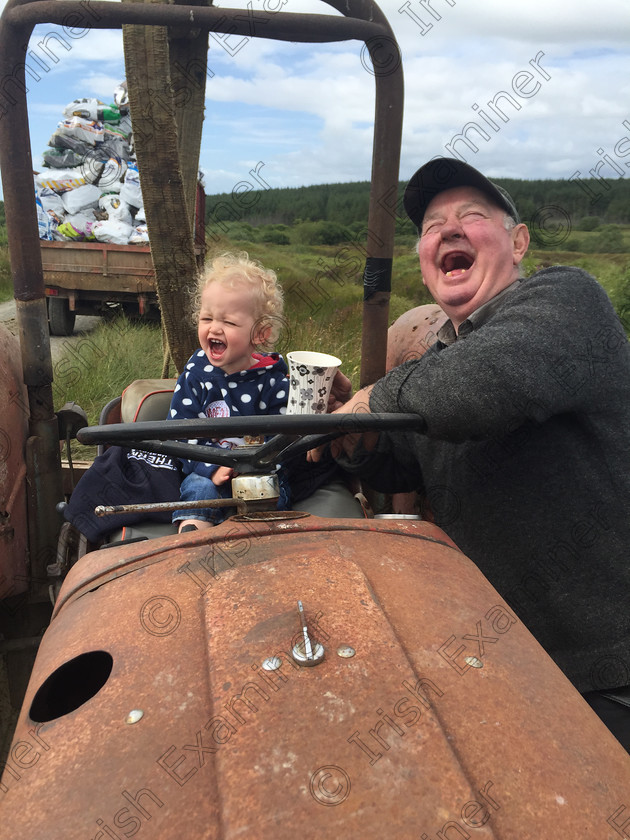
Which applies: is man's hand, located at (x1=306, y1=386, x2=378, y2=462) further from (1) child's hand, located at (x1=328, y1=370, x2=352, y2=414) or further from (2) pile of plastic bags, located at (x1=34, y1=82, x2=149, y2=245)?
(2) pile of plastic bags, located at (x1=34, y1=82, x2=149, y2=245)

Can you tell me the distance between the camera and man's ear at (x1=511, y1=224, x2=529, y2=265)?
1.84 m

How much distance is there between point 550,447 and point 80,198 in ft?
28.4

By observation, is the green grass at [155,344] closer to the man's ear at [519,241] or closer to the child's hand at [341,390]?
the child's hand at [341,390]

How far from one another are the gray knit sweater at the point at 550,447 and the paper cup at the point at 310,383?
0.14m

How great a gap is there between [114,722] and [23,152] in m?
1.58

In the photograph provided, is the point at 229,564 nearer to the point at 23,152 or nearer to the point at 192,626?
the point at 192,626

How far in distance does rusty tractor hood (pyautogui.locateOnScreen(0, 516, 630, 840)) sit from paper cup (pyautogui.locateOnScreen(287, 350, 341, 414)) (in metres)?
0.49

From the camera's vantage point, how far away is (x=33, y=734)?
0.98m

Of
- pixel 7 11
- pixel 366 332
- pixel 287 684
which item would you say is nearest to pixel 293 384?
pixel 366 332

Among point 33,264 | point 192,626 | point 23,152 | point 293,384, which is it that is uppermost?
point 23,152

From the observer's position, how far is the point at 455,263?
1.85 meters

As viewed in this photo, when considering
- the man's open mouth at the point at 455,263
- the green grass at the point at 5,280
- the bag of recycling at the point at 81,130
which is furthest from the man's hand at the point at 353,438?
the green grass at the point at 5,280

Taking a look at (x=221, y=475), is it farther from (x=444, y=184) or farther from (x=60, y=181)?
(x=60, y=181)

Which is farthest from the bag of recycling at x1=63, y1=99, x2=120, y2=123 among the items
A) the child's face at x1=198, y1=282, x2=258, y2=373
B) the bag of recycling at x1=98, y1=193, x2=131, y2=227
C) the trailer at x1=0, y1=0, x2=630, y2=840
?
the trailer at x1=0, y1=0, x2=630, y2=840
